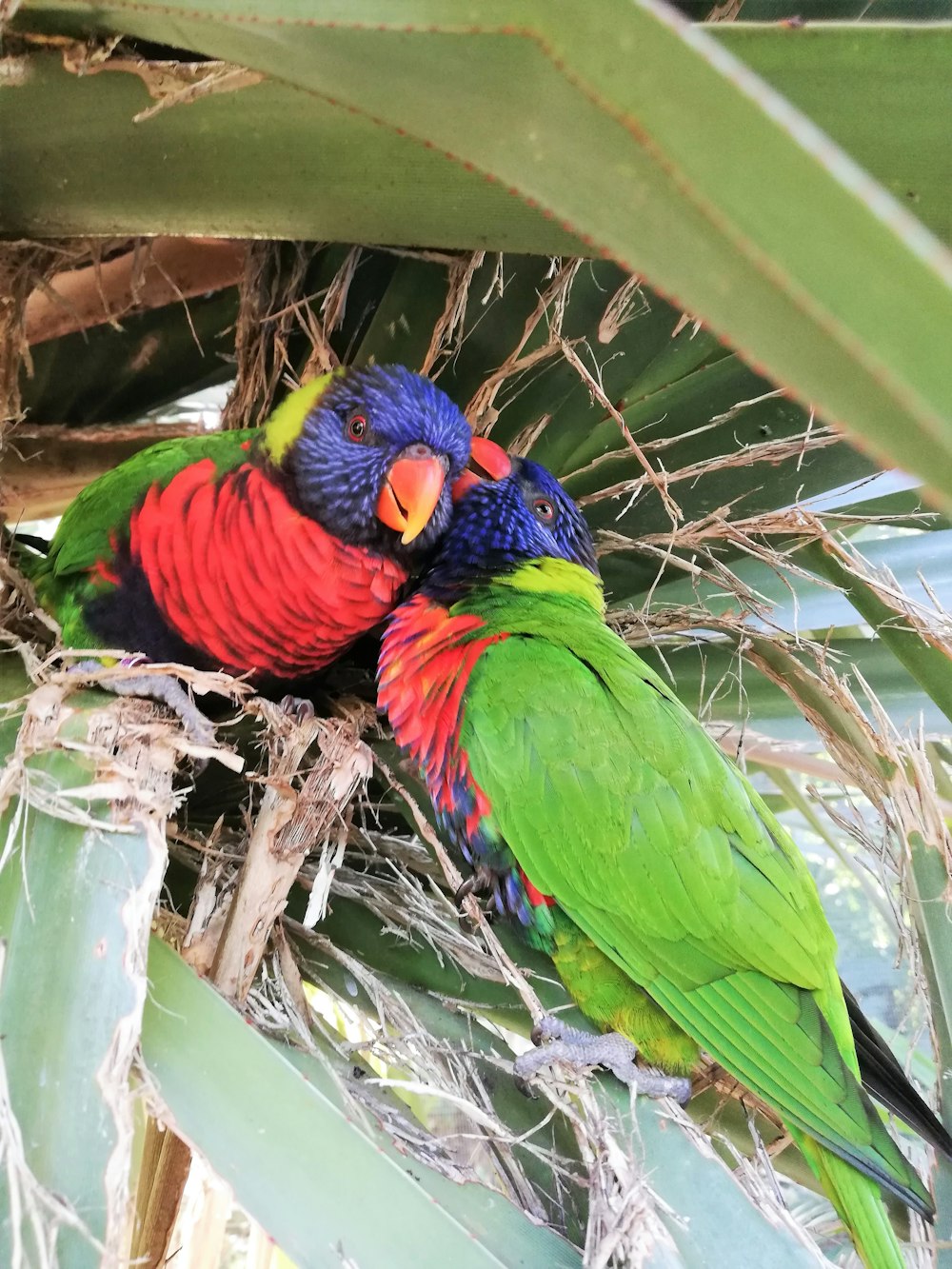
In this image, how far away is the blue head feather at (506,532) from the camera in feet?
4.82

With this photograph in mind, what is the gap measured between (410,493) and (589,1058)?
33.8 inches

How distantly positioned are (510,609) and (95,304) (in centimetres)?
94

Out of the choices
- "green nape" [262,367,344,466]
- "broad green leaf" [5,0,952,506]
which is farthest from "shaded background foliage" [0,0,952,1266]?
"green nape" [262,367,344,466]

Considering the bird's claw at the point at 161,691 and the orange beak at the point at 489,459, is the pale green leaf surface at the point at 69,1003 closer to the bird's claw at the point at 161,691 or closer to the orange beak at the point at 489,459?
the bird's claw at the point at 161,691

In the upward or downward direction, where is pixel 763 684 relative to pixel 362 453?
downward

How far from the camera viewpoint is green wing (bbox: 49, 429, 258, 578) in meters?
1.35

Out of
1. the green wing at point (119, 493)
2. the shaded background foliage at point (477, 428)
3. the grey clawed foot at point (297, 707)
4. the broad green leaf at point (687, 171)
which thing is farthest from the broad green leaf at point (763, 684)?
the broad green leaf at point (687, 171)

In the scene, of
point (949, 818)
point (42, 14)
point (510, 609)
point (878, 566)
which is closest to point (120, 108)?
point (42, 14)

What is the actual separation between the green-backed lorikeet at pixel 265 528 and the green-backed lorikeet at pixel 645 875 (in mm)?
170

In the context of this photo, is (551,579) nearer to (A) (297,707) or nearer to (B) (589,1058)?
(A) (297,707)

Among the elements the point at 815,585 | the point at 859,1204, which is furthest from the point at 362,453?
the point at 859,1204

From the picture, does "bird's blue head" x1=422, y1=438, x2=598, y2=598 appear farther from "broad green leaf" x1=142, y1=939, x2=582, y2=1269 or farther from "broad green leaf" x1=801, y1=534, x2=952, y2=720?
"broad green leaf" x1=142, y1=939, x2=582, y2=1269

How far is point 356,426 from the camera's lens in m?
1.36

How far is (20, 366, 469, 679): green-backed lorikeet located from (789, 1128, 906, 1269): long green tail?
983 millimetres
